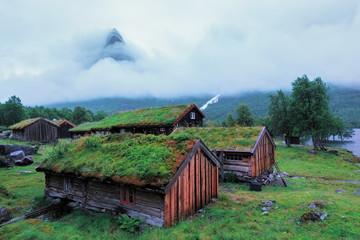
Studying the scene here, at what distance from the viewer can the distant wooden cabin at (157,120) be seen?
31683mm

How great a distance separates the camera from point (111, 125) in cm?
3747

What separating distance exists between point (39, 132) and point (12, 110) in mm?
30762

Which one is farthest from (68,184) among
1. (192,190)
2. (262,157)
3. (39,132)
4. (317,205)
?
(39,132)

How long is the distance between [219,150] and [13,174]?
66.6 ft

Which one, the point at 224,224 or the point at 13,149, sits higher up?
the point at 13,149

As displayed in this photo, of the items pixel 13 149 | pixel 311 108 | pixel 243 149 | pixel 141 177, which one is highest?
pixel 311 108

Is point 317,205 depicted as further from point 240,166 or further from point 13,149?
point 13,149

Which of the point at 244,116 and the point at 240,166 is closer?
the point at 240,166

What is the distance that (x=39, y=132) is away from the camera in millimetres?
41656

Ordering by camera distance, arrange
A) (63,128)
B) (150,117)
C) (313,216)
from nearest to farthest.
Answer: (313,216) < (150,117) < (63,128)

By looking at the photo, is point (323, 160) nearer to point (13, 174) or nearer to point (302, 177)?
point (302, 177)

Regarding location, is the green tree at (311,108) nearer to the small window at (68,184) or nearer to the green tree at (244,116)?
the green tree at (244,116)

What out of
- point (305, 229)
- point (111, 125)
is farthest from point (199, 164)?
point (111, 125)

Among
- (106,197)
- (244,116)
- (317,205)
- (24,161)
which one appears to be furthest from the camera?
(244,116)
